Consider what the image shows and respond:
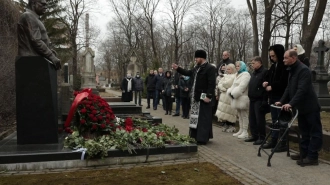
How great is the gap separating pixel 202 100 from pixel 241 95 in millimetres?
1309

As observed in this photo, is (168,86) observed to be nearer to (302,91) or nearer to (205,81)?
(205,81)

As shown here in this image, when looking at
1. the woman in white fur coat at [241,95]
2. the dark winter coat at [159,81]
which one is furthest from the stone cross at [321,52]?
the woman in white fur coat at [241,95]

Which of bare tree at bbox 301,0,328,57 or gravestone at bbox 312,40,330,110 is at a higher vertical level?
bare tree at bbox 301,0,328,57

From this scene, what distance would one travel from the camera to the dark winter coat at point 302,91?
5609 millimetres

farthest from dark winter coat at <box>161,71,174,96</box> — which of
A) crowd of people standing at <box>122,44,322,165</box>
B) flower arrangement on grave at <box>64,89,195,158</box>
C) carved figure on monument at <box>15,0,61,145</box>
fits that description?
carved figure on monument at <box>15,0,61,145</box>

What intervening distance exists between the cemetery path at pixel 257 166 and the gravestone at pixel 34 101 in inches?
123

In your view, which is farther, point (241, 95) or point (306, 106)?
point (241, 95)

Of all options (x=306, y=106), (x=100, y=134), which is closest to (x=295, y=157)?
(x=306, y=106)

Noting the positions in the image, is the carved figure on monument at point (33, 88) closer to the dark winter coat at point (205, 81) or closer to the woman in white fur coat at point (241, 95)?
the dark winter coat at point (205, 81)

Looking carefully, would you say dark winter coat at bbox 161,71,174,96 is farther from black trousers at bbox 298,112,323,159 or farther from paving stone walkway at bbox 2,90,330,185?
black trousers at bbox 298,112,323,159

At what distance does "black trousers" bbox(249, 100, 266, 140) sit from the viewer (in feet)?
24.9

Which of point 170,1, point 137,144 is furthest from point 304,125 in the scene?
point 170,1

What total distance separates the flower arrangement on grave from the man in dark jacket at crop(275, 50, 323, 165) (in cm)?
218

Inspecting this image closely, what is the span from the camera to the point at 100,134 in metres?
6.66
